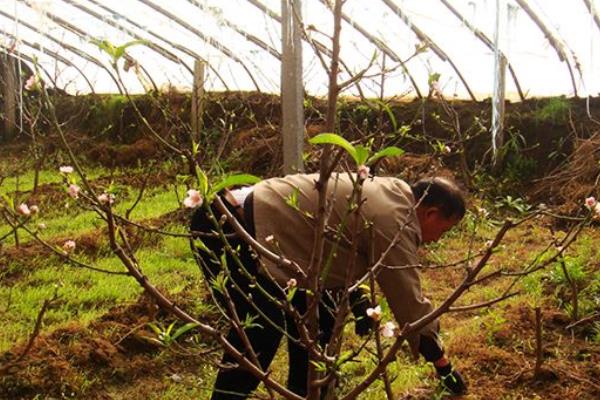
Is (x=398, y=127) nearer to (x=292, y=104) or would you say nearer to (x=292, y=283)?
(x=292, y=104)

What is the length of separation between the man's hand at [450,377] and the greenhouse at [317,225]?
0.01 meters

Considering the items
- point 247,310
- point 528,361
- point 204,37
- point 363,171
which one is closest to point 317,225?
point 363,171

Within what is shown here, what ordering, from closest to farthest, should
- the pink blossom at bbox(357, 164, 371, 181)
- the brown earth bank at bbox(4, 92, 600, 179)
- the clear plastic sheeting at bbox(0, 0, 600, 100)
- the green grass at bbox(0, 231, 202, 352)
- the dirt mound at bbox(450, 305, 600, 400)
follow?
the pink blossom at bbox(357, 164, 371, 181) → the dirt mound at bbox(450, 305, 600, 400) → the green grass at bbox(0, 231, 202, 352) → the clear plastic sheeting at bbox(0, 0, 600, 100) → the brown earth bank at bbox(4, 92, 600, 179)

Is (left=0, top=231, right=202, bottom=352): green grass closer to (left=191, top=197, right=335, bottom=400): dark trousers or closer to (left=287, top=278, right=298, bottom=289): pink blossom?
(left=191, top=197, right=335, bottom=400): dark trousers

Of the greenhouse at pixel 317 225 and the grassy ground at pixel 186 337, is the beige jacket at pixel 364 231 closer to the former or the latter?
the greenhouse at pixel 317 225

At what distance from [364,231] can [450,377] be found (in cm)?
93

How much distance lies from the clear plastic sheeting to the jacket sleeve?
Result: 3.05 metres

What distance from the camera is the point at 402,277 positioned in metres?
2.35

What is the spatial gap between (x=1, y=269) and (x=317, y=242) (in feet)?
14.6

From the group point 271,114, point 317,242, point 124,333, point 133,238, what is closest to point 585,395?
point 317,242

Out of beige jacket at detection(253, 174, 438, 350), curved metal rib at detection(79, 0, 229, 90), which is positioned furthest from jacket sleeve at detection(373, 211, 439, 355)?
curved metal rib at detection(79, 0, 229, 90)

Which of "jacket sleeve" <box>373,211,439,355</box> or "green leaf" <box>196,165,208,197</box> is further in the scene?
"jacket sleeve" <box>373,211,439,355</box>

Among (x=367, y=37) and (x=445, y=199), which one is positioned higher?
(x=367, y=37)

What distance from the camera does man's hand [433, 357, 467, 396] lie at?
266 cm
